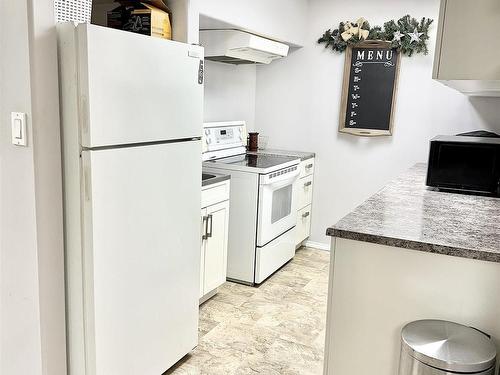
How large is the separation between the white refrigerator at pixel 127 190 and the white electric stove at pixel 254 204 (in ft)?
3.34

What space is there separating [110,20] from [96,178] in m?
0.86

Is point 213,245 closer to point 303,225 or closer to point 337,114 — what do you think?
point 303,225

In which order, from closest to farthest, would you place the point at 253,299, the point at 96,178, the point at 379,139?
the point at 96,178, the point at 253,299, the point at 379,139

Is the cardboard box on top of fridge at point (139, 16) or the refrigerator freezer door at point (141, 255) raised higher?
the cardboard box on top of fridge at point (139, 16)

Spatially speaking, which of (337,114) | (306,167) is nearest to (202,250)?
(306,167)

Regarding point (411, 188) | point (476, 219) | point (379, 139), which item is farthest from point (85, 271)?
point (379, 139)

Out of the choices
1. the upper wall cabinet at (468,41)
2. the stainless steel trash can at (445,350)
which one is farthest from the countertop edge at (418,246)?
the upper wall cabinet at (468,41)

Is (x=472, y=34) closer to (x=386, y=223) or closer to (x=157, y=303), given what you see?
(x=386, y=223)

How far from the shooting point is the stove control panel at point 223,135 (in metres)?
3.42

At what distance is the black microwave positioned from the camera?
234 centimetres

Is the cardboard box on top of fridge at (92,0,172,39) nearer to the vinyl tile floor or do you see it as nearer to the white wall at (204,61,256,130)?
the white wall at (204,61,256,130)

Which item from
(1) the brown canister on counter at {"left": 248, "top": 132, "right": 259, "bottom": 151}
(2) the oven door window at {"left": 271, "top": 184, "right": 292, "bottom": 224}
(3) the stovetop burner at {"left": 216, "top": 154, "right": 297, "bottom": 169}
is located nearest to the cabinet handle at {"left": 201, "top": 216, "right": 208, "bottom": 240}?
(3) the stovetop burner at {"left": 216, "top": 154, "right": 297, "bottom": 169}

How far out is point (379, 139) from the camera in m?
3.84

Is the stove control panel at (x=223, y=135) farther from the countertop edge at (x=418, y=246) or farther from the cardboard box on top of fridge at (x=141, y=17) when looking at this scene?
the countertop edge at (x=418, y=246)
